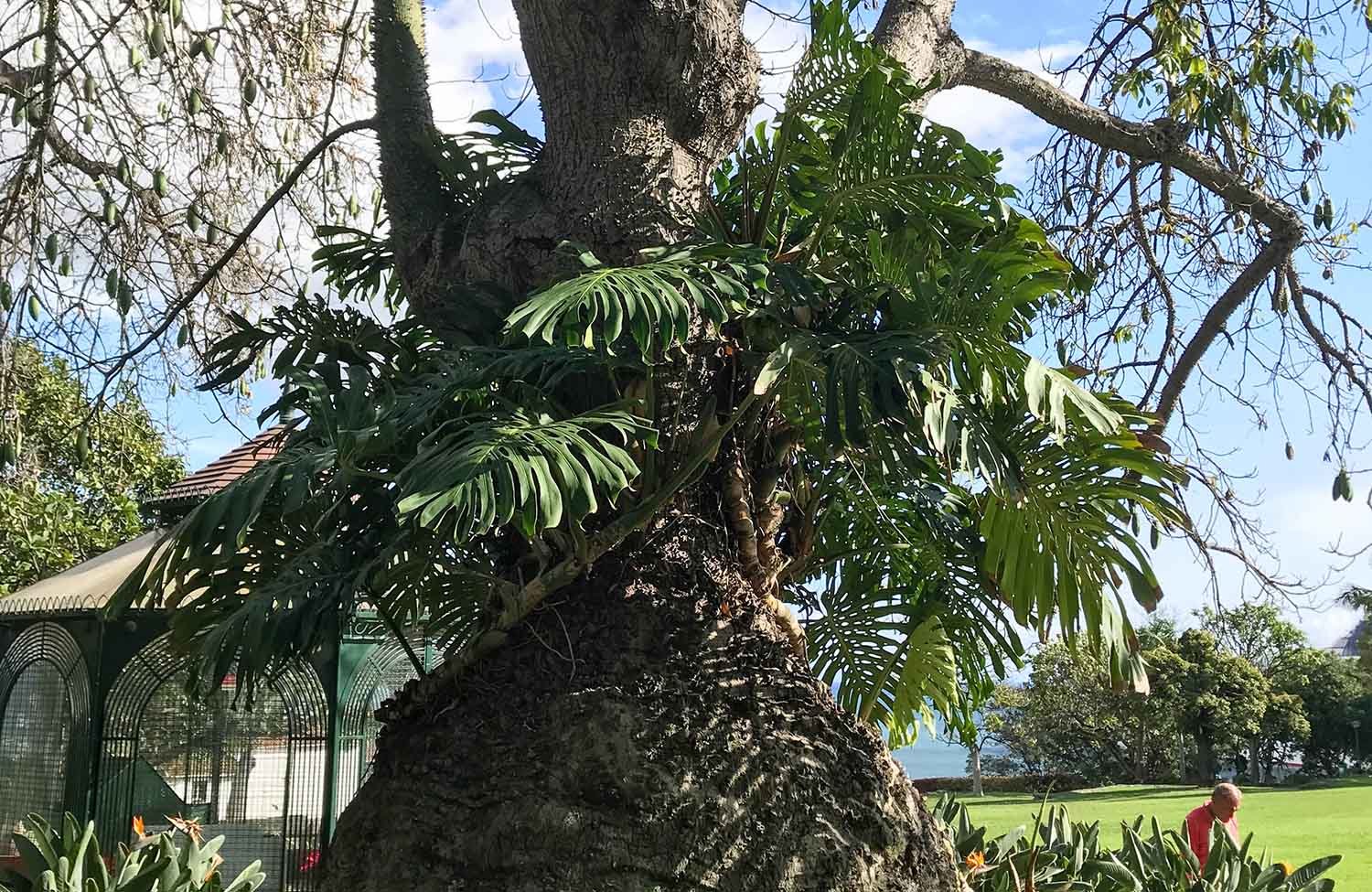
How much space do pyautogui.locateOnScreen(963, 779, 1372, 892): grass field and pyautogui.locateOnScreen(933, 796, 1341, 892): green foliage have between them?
5153 mm

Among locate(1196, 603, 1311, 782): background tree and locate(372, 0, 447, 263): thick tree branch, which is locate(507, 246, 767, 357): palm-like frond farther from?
locate(1196, 603, 1311, 782): background tree

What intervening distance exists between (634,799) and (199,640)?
4.82ft

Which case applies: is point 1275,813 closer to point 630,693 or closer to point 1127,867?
point 1127,867

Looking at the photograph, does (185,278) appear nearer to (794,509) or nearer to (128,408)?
(128,408)

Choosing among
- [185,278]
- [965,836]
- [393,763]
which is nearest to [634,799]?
[393,763]

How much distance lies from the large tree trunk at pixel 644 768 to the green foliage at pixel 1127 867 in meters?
0.96

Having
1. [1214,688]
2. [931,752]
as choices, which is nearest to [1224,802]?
[1214,688]

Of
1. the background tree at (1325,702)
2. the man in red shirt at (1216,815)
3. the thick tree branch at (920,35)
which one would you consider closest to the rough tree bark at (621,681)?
the thick tree branch at (920,35)

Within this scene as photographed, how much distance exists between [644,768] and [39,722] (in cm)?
602

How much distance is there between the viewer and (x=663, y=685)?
3691mm

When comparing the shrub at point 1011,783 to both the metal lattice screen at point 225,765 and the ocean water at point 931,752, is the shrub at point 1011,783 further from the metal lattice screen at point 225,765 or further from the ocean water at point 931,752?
the metal lattice screen at point 225,765

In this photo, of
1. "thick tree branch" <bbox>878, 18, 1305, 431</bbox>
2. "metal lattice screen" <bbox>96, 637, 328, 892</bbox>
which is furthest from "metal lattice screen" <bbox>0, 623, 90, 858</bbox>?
"thick tree branch" <bbox>878, 18, 1305, 431</bbox>

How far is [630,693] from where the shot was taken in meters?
3.66

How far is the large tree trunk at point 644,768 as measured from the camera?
11.3 ft
